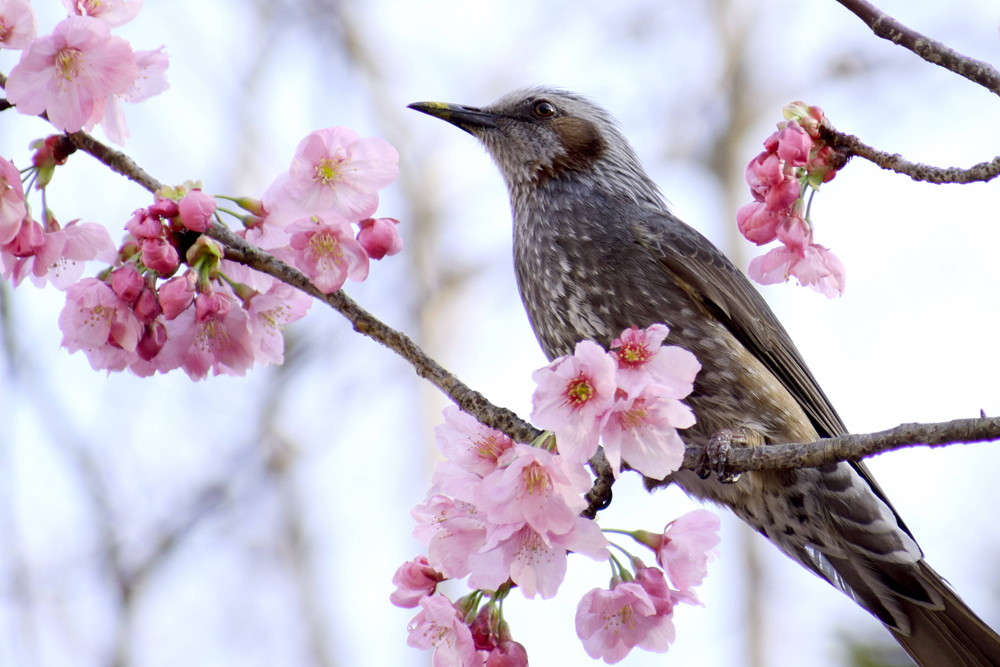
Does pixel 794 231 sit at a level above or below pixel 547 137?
below

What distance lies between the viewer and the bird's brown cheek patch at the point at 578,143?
3.80m

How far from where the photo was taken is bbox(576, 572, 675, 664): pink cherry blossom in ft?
6.31

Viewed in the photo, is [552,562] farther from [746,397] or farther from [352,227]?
[746,397]

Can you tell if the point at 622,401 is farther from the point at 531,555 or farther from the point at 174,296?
→ the point at 174,296

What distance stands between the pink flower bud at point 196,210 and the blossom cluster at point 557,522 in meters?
0.54

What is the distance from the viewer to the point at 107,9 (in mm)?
1930

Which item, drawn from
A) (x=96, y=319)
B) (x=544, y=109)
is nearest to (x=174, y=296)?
(x=96, y=319)

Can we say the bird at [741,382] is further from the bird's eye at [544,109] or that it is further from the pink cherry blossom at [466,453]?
the pink cherry blossom at [466,453]

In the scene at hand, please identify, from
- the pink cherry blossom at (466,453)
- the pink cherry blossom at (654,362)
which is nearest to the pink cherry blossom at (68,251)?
the pink cherry blossom at (466,453)

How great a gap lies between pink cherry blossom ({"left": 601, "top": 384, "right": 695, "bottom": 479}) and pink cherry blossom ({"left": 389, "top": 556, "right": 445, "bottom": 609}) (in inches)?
19.2

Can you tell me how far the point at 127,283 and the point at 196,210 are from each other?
0.20 metres

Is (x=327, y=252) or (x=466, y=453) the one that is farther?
(x=327, y=252)

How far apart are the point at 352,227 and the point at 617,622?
35.3 inches

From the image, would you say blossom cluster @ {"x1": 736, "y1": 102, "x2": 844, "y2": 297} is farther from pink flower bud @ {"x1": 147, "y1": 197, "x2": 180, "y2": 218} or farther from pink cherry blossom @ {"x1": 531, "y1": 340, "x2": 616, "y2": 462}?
pink flower bud @ {"x1": 147, "y1": 197, "x2": 180, "y2": 218}
